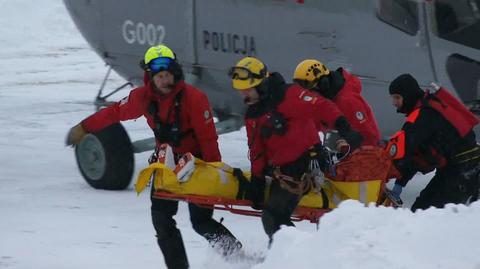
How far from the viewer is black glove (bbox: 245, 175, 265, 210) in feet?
22.8

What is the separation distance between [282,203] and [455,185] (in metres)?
1.41

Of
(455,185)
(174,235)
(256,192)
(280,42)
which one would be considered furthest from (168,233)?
(280,42)

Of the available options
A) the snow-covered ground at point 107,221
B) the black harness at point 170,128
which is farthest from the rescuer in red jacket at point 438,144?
the black harness at point 170,128

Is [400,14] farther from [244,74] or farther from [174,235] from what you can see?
[174,235]

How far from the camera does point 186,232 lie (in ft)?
29.2

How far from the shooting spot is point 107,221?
9.34 meters

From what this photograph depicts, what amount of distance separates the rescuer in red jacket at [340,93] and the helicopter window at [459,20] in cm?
166

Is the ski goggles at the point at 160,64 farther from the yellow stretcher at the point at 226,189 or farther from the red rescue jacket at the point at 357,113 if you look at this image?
the red rescue jacket at the point at 357,113

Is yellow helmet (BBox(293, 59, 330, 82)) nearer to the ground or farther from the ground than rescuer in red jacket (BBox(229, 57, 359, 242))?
nearer to the ground

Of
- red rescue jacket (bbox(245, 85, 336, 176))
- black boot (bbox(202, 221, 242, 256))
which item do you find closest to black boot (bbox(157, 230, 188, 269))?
black boot (bbox(202, 221, 242, 256))

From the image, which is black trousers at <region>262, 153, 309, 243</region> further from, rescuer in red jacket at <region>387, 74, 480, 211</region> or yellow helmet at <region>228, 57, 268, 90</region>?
rescuer in red jacket at <region>387, 74, 480, 211</region>

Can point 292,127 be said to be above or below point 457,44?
above

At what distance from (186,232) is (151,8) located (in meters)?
3.33

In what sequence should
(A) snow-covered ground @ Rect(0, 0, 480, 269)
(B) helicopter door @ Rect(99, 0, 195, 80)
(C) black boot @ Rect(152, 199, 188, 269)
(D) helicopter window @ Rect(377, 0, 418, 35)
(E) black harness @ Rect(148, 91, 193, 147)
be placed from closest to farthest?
(A) snow-covered ground @ Rect(0, 0, 480, 269) < (C) black boot @ Rect(152, 199, 188, 269) < (E) black harness @ Rect(148, 91, 193, 147) < (D) helicopter window @ Rect(377, 0, 418, 35) < (B) helicopter door @ Rect(99, 0, 195, 80)
